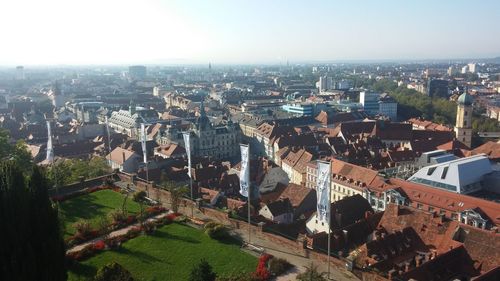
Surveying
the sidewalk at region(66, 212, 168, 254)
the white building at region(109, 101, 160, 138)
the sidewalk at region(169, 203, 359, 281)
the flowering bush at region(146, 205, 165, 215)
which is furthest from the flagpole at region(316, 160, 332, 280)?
the white building at region(109, 101, 160, 138)

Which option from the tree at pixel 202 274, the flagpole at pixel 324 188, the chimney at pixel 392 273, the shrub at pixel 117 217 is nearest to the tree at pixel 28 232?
the tree at pixel 202 274

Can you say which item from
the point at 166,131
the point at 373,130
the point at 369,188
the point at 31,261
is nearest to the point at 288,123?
the point at 373,130

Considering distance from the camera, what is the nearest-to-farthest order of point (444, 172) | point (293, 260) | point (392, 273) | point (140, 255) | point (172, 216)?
point (392, 273) → point (293, 260) → point (140, 255) → point (172, 216) → point (444, 172)

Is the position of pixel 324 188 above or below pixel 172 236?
above

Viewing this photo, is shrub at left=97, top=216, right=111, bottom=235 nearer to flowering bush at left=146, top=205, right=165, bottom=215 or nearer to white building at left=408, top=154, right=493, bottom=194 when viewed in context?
flowering bush at left=146, top=205, right=165, bottom=215

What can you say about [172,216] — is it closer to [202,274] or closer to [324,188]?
[202,274]

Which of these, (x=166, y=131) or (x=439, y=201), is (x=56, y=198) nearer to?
(x=439, y=201)

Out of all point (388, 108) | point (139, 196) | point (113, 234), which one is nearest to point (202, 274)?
point (113, 234)
